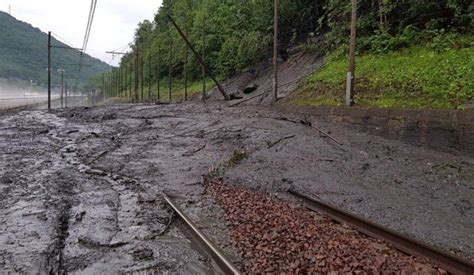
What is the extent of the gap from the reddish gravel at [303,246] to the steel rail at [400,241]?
13 centimetres

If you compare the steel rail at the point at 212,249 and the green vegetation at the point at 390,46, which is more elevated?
the green vegetation at the point at 390,46

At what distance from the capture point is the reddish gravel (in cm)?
518

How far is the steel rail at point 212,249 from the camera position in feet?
16.9

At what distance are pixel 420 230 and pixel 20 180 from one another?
9029mm

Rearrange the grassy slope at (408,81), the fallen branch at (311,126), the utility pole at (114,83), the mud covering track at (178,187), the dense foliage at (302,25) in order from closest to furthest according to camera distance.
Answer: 1. the mud covering track at (178,187)
2. the grassy slope at (408,81)
3. the fallen branch at (311,126)
4. the dense foliage at (302,25)
5. the utility pole at (114,83)

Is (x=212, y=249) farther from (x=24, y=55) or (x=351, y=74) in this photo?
(x=24, y=55)

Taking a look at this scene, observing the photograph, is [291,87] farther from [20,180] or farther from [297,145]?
[20,180]

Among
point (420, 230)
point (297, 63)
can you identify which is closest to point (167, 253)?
point (420, 230)

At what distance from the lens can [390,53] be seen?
1703cm

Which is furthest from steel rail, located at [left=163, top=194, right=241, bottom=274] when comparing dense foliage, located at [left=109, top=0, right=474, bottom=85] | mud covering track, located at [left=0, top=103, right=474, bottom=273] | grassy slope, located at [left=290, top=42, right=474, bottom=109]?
dense foliage, located at [left=109, top=0, right=474, bottom=85]

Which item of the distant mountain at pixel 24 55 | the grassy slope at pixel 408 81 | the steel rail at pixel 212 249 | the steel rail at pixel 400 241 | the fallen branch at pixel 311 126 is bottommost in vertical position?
the steel rail at pixel 212 249

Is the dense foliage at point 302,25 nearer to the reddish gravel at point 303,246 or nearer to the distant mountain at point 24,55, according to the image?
the reddish gravel at point 303,246

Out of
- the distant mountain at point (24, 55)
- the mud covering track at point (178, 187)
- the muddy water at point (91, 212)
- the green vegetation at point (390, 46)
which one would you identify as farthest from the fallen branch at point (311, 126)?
the distant mountain at point (24, 55)

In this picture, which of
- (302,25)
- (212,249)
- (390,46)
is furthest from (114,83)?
(212,249)
